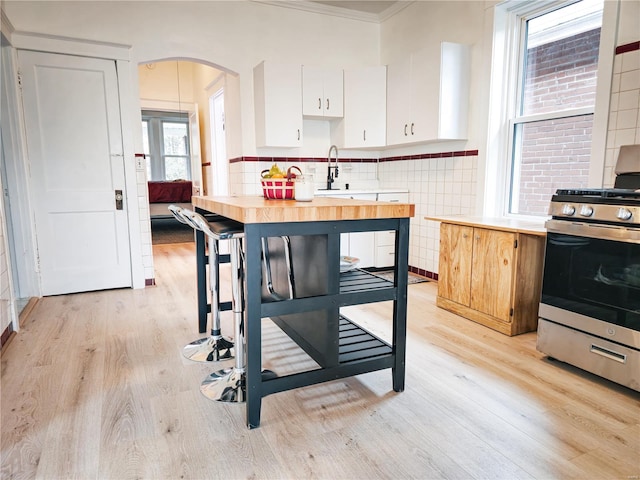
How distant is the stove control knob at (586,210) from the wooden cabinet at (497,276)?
0.51 meters

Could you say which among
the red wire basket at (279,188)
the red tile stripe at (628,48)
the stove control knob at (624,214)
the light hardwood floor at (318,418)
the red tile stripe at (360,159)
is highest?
the red tile stripe at (628,48)

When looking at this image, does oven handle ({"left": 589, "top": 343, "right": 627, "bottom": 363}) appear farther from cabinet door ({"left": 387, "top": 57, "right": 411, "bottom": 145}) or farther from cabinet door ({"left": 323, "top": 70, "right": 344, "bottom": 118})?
cabinet door ({"left": 323, "top": 70, "right": 344, "bottom": 118})

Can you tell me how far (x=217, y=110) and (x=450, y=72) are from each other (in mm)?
3636

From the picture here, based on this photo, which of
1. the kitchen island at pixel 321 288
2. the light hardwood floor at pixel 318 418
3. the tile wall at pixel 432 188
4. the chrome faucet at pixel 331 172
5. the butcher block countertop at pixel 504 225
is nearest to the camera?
the light hardwood floor at pixel 318 418

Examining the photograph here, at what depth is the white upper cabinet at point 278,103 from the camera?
4.09 metres

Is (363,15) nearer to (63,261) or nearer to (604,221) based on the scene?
(604,221)

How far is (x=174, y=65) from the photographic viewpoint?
7.58 metres

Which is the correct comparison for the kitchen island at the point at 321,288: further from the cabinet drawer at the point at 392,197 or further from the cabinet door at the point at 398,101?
the cabinet door at the point at 398,101

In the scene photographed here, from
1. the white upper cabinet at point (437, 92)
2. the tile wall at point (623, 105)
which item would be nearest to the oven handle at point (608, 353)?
the tile wall at point (623, 105)

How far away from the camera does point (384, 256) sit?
14.7 feet

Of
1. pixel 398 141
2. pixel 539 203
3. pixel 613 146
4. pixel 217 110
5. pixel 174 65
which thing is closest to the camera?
pixel 613 146

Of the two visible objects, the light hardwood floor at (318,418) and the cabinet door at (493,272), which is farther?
the cabinet door at (493,272)

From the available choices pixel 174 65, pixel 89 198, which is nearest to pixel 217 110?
pixel 174 65

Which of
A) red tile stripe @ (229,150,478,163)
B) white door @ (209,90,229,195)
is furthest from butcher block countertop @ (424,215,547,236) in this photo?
white door @ (209,90,229,195)
